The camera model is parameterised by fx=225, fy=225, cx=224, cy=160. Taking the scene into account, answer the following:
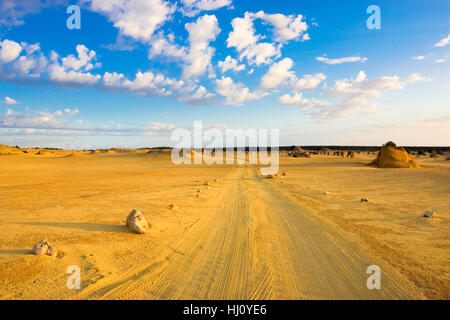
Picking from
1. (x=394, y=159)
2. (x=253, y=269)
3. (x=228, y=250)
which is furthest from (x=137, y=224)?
(x=394, y=159)

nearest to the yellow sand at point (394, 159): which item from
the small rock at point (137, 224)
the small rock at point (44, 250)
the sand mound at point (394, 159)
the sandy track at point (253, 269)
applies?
the sand mound at point (394, 159)

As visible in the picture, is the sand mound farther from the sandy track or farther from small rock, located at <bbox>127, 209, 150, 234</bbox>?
small rock, located at <bbox>127, 209, 150, 234</bbox>

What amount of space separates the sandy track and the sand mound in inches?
1030

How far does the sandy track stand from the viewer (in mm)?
3902

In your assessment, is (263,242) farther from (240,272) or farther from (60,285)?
(60,285)

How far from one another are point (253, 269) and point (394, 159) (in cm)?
3042

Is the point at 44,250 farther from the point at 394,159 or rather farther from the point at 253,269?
the point at 394,159

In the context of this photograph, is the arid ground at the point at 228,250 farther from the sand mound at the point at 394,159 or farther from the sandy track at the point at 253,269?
the sand mound at the point at 394,159

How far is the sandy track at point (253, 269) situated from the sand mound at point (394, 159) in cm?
2617

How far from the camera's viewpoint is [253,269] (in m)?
4.68

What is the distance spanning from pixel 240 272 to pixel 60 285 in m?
3.33

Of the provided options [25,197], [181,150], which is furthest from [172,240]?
[181,150]

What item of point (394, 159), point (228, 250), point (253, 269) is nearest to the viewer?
point (253, 269)

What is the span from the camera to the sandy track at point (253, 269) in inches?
154
